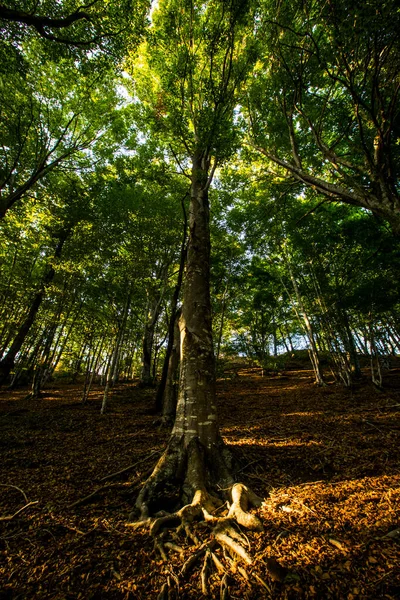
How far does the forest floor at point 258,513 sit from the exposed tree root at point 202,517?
0.06 meters

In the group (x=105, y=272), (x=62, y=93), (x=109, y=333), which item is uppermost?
(x=62, y=93)

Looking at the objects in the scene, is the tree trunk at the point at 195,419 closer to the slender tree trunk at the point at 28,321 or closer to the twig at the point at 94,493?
the twig at the point at 94,493

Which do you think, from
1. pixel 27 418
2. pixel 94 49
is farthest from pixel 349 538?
pixel 94 49

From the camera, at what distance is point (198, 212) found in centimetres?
512

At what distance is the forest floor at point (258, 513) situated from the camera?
176 cm

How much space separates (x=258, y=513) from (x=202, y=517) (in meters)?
0.62

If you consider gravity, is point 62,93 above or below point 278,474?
above

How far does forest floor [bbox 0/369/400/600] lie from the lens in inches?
69.1

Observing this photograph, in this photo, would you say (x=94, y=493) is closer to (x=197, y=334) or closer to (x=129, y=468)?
(x=129, y=468)

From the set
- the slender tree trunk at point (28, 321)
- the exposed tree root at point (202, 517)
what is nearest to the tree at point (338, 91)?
the exposed tree root at point (202, 517)

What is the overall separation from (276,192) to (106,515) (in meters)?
10.9

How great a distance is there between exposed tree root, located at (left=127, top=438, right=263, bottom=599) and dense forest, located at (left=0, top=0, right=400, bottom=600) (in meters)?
0.02

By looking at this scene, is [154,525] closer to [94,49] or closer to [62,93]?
[94,49]

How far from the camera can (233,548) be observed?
203cm
